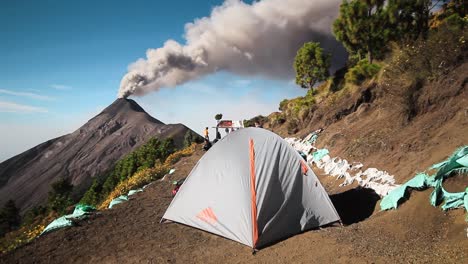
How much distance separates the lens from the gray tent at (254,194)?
6.72 meters

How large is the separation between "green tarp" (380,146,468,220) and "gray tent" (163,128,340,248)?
1.64 metres

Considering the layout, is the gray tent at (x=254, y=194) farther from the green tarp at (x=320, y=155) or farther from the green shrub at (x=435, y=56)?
the green shrub at (x=435, y=56)

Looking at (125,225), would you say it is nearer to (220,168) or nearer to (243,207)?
(220,168)

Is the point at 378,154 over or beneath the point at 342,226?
over

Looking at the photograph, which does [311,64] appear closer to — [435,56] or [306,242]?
[435,56]

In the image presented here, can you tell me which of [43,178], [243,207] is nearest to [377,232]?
[243,207]

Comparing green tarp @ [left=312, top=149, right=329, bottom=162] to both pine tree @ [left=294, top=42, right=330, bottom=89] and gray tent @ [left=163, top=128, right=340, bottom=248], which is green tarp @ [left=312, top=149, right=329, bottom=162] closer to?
gray tent @ [left=163, top=128, right=340, bottom=248]

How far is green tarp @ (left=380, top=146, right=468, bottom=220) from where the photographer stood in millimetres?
5391

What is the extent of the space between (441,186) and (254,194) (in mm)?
3836

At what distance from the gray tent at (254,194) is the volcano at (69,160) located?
5195 inches

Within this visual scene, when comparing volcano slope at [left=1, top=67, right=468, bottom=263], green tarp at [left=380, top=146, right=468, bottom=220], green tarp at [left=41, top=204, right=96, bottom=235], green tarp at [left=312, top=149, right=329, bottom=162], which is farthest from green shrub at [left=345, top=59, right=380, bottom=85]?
green tarp at [left=41, top=204, right=96, bottom=235]

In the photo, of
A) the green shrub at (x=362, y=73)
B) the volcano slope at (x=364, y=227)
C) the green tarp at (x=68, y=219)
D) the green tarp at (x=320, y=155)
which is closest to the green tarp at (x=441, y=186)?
the volcano slope at (x=364, y=227)

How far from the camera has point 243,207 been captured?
270 inches

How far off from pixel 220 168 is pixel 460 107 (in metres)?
7.43
